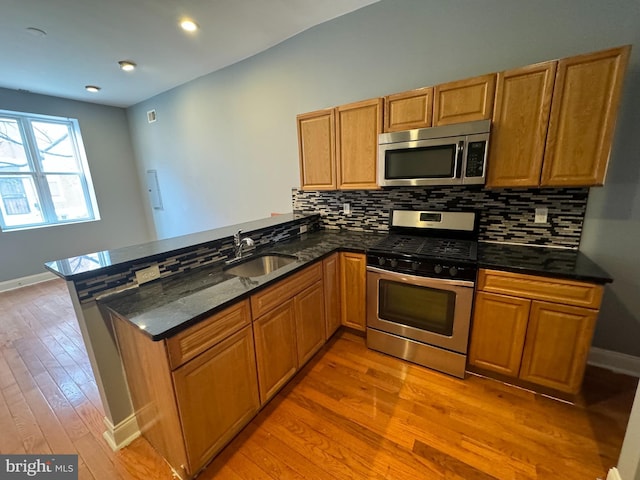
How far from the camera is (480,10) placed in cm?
190

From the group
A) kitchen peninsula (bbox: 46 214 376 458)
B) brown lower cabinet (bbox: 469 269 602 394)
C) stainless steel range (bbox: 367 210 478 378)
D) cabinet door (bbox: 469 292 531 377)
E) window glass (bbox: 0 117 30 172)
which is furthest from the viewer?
window glass (bbox: 0 117 30 172)

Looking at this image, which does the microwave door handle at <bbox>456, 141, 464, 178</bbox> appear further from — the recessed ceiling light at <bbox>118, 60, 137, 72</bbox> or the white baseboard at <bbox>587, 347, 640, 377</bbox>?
the recessed ceiling light at <bbox>118, 60, 137, 72</bbox>

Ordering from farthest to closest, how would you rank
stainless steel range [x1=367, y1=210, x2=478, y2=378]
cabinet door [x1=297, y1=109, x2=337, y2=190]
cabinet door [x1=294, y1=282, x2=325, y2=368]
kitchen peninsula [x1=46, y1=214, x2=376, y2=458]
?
cabinet door [x1=297, y1=109, x2=337, y2=190], cabinet door [x1=294, y1=282, x2=325, y2=368], stainless steel range [x1=367, y1=210, x2=478, y2=378], kitchen peninsula [x1=46, y1=214, x2=376, y2=458]

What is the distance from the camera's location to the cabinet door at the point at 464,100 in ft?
5.58

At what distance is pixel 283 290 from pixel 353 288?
0.82 metres

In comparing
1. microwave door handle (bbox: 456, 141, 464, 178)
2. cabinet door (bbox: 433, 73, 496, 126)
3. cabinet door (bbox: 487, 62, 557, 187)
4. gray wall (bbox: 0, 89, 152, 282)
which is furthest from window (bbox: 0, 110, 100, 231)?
cabinet door (bbox: 487, 62, 557, 187)

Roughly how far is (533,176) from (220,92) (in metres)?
3.65

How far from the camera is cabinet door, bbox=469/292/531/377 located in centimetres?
168

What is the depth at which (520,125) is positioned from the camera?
1.66 meters

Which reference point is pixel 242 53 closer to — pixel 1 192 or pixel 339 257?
pixel 339 257

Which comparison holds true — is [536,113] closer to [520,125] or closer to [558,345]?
[520,125]

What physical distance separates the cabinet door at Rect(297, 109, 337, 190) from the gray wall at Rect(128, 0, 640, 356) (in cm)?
47

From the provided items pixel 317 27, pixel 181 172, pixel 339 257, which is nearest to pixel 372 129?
pixel 339 257

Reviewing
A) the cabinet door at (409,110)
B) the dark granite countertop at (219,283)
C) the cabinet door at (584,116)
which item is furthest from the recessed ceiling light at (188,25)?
the cabinet door at (584,116)
